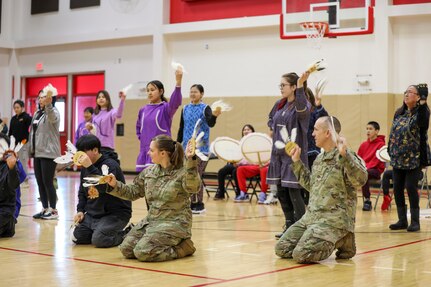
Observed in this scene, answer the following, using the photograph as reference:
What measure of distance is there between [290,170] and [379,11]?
8.82m

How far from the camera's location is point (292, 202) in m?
6.13

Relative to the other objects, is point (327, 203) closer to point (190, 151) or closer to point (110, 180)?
point (190, 151)

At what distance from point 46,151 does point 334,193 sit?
3.83 metres

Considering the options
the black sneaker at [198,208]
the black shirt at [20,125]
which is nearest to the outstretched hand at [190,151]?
the black sneaker at [198,208]

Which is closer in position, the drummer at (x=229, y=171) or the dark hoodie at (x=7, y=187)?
the dark hoodie at (x=7, y=187)

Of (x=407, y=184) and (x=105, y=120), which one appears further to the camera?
(x=105, y=120)

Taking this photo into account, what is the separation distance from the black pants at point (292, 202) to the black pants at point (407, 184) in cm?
159

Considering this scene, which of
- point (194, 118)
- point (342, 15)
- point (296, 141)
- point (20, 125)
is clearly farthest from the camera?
point (342, 15)

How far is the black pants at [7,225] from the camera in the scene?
6.16 metres

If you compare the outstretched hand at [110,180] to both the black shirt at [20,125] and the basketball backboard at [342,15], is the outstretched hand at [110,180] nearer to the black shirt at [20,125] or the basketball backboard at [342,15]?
the black shirt at [20,125]

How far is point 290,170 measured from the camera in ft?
19.9

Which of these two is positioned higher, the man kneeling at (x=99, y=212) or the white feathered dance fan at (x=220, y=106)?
the white feathered dance fan at (x=220, y=106)

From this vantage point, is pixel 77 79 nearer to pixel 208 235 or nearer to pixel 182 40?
pixel 182 40

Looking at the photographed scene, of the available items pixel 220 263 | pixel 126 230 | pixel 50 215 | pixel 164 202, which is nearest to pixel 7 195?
pixel 126 230
